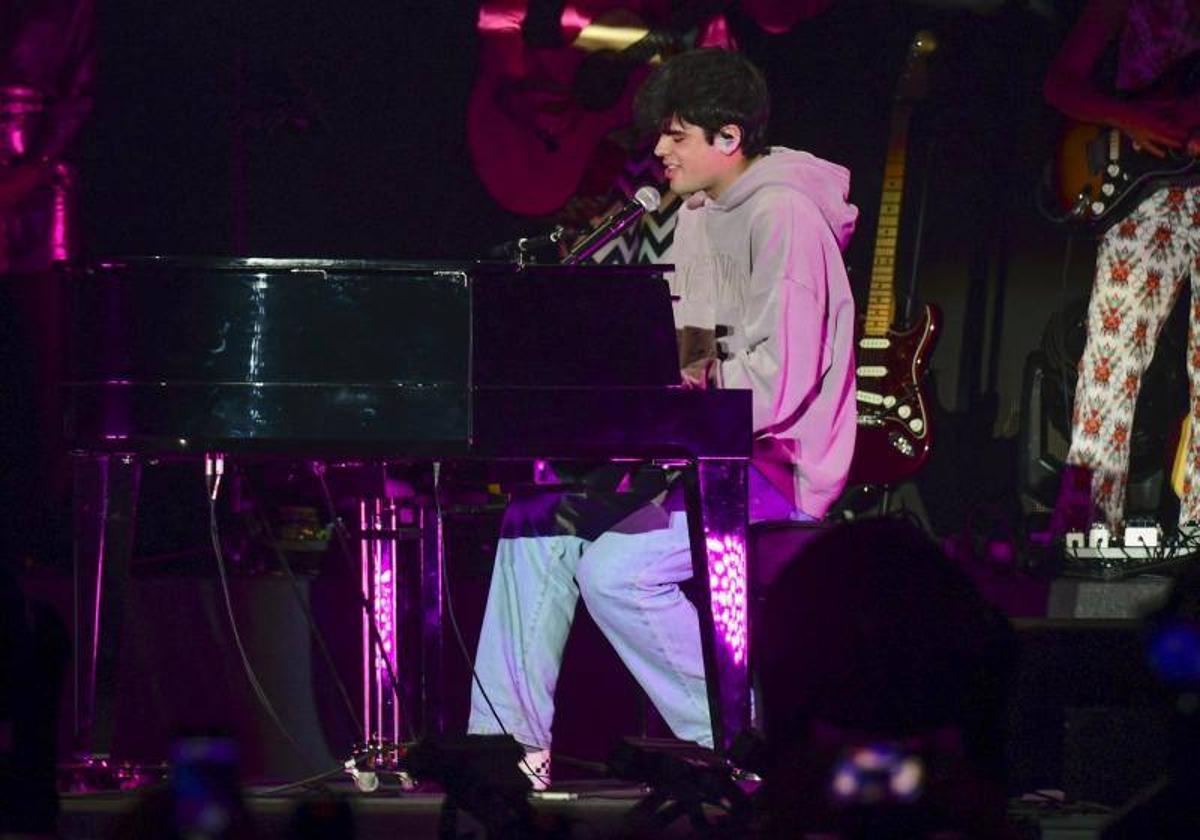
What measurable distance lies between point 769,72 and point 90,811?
425 cm

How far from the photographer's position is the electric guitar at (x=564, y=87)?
6664mm

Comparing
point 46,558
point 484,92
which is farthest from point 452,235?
point 46,558

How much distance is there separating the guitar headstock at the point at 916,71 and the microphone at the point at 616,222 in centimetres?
278

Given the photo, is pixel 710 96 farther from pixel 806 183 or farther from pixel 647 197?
pixel 647 197

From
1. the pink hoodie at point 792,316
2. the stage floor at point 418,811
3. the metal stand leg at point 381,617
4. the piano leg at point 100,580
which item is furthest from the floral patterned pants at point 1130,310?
the piano leg at point 100,580

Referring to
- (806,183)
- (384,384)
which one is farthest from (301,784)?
(806,183)

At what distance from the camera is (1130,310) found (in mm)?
5715

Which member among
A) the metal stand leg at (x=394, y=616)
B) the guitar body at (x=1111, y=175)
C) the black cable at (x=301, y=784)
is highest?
the guitar body at (x=1111, y=175)

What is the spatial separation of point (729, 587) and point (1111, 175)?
9.02 feet

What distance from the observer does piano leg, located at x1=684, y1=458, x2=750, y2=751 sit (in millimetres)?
3717

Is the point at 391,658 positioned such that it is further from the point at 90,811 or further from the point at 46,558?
the point at 46,558

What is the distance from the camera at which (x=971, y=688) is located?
1.98 meters

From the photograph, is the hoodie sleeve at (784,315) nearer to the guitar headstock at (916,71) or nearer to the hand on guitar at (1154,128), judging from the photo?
the hand on guitar at (1154,128)

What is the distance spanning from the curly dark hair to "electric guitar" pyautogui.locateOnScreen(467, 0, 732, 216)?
6.79 feet
